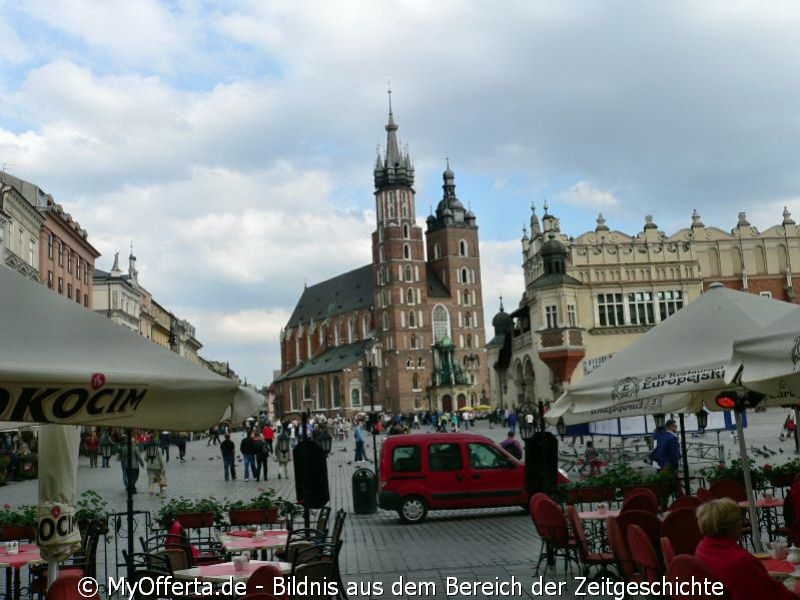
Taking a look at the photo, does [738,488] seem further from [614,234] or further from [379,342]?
[379,342]

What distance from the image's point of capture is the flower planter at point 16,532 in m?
8.97

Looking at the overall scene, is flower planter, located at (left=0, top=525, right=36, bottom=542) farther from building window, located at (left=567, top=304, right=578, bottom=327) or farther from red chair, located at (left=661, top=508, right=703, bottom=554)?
building window, located at (left=567, top=304, right=578, bottom=327)

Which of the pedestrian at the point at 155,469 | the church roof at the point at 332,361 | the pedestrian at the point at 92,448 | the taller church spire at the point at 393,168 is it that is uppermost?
the taller church spire at the point at 393,168

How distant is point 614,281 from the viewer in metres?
51.0

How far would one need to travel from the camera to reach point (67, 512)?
634 cm

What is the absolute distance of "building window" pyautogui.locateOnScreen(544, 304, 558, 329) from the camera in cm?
4903

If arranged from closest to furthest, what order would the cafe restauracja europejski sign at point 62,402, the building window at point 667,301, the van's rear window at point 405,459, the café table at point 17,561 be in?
the cafe restauracja europejski sign at point 62,402, the café table at point 17,561, the van's rear window at point 405,459, the building window at point 667,301

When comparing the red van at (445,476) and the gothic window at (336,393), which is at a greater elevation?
the gothic window at (336,393)

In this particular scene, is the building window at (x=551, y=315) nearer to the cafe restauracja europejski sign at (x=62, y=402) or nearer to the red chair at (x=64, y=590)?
the red chair at (x=64, y=590)

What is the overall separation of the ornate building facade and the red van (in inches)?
1252

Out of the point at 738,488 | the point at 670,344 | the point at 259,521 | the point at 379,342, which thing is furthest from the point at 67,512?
the point at 379,342

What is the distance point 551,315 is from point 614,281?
4.93 metres

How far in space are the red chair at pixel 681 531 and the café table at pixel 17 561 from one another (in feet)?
17.8

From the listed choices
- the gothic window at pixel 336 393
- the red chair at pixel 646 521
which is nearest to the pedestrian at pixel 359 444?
the red chair at pixel 646 521
